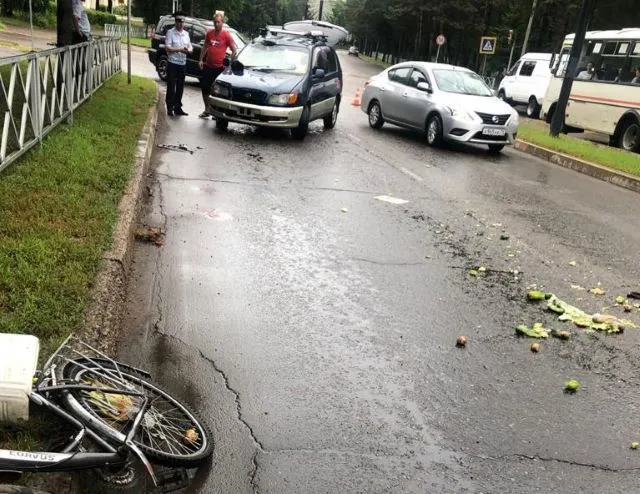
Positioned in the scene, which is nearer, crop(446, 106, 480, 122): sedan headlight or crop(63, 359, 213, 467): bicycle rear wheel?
crop(63, 359, 213, 467): bicycle rear wheel

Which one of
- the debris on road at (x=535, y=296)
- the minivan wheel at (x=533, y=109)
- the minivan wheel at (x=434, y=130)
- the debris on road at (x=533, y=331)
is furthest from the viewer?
the minivan wheel at (x=533, y=109)

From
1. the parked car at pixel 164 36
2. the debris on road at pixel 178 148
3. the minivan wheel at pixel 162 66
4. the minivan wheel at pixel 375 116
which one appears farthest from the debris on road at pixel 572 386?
the minivan wheel at pixel 162 66

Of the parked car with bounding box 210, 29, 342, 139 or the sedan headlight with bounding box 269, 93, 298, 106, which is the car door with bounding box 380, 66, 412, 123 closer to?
the parked car with bounding box 210, 29, 342, 139

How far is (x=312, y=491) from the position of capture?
2977 mm

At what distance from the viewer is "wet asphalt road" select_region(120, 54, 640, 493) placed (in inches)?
130

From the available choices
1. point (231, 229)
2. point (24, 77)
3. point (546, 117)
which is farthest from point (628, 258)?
point (546, 117)

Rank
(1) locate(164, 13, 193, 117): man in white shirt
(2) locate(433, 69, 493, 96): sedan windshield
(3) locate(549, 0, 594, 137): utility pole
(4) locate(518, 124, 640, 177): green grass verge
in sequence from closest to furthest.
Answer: (4) locate(518, 124, 640, 177): green grass verge < (1) locate(164, 13, 193, 117): man in white shirt < (2) locate(433, 69, 493, 96): sedan windshield < (3) locate(549, 0, 594, 137): utility pole

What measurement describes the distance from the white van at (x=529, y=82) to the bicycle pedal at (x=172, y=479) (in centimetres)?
2393

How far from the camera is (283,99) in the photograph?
12.2m

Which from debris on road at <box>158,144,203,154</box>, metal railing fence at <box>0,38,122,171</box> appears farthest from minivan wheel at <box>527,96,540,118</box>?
metal railing fence at <box>0,38,122,171</box>

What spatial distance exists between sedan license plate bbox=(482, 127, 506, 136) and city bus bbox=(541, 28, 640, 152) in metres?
4.26

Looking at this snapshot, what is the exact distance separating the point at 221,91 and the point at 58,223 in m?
7.71

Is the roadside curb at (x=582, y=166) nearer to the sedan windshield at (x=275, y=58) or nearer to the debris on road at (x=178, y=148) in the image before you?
the sedan windshield at (x=275, y=58)

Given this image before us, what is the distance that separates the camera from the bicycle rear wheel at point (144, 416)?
276 centimetres
